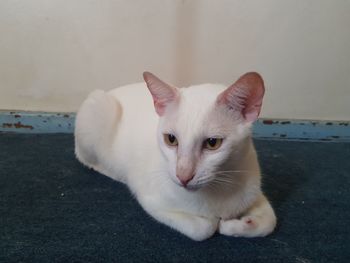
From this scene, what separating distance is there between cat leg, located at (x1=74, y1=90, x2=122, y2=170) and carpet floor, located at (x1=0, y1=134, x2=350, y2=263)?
0.12 metres

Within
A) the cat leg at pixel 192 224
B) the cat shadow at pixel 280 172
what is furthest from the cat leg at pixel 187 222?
the cat shadow at pixel 280 172

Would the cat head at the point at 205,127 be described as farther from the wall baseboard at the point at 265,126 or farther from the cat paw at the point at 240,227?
the wall baseboard at the point at 265,126

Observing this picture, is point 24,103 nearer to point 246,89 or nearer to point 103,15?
point 103,15

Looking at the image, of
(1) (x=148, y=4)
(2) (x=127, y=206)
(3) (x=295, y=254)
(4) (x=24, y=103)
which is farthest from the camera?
(4) (x=24, y=103)

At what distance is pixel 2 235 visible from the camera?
3.34ft

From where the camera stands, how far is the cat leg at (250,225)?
1.02 m

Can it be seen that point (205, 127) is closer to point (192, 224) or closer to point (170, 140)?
point (170, 140)

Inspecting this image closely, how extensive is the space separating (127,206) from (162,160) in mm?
250

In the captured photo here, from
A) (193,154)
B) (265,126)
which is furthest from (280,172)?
(193,154)

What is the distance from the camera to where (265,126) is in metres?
1.90

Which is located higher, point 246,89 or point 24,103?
point 246,89

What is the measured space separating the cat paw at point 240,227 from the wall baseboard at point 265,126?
3.08ft

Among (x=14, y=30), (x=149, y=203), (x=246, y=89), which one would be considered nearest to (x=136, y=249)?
(x=149, y=203)

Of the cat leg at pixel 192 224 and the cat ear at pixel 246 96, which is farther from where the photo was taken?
the cat leg at pixel 192 224
